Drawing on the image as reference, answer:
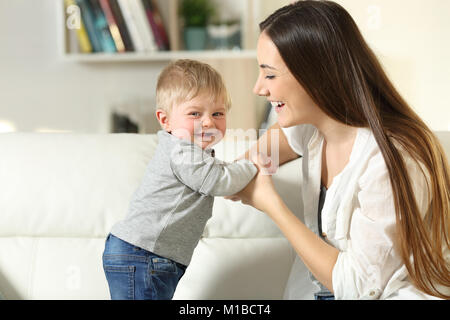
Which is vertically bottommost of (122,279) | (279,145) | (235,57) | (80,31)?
(122,279)

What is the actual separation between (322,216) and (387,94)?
0.95ft

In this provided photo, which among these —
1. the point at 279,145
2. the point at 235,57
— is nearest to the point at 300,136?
the point at 279,145

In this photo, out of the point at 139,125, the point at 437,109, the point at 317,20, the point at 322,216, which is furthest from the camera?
the point at 139,125

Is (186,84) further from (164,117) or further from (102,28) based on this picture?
(102,28)

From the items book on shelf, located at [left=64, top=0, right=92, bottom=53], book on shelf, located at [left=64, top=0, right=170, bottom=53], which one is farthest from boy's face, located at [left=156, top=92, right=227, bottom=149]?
book on shelf, located at [left=64, top=0, right=92, bottom=53]

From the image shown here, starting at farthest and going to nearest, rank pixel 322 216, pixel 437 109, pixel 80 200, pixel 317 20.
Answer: pixel 437 109 → pixel 80 200 → pixel 322 216 → pixel 317 20

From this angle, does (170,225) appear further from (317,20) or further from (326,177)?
(317,20)

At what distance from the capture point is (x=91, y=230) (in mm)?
1346

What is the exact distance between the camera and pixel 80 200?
1.35m

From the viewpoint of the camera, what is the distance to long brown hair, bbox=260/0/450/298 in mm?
974

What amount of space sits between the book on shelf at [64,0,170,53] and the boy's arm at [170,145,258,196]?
1.52m

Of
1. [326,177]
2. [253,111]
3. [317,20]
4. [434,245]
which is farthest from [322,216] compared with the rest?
[253,111]

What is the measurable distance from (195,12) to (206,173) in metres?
1.67
